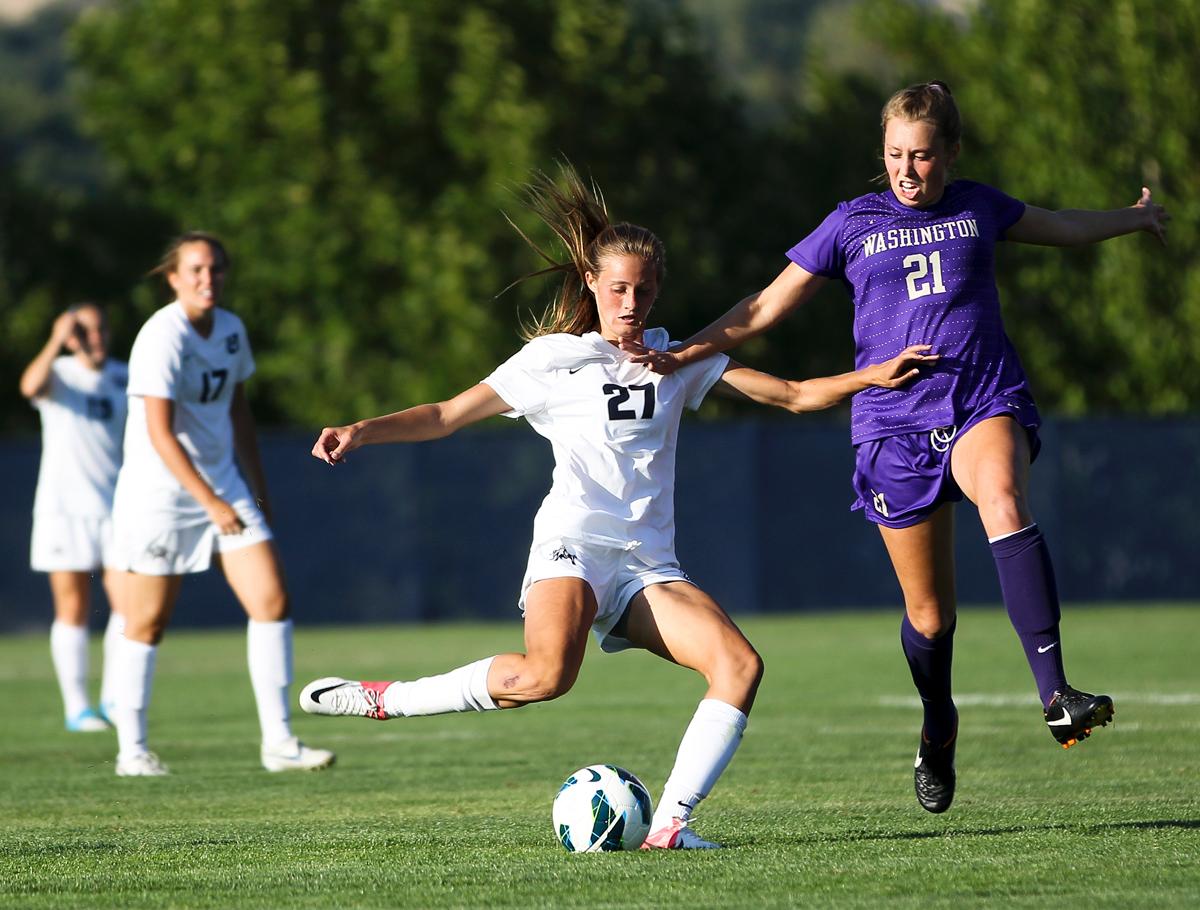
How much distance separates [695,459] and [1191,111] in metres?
10.1

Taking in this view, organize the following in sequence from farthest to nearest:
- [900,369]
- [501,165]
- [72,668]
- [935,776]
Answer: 1. [501,165]
2. [72,668]
3. [935,776]
4. [900,369]

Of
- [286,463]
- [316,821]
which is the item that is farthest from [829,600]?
[316,821]

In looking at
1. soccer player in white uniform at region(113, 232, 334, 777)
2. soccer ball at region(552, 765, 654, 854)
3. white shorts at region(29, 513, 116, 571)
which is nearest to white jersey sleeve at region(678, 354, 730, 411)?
soccer ball at region(552, 765, 654, 854)

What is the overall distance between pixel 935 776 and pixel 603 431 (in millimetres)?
1579

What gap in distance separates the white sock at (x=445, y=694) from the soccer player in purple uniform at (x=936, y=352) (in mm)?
1064

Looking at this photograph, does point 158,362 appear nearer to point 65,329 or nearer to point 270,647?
point 270,647

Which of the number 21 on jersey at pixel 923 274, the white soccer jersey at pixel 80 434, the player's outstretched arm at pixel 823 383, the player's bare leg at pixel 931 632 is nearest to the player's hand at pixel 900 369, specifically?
the player's outstretched arm at pixel 823 383

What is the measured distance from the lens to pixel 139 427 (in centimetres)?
838

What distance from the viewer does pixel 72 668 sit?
11.0 metres

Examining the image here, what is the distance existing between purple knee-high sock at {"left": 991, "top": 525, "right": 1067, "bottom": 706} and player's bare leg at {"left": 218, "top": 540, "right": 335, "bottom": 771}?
3543 millimetres

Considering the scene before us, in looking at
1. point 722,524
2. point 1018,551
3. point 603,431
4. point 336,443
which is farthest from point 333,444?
point 722,524

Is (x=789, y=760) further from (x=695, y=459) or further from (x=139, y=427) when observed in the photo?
(x=695, y=459)

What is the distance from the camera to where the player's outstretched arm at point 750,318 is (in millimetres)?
6012

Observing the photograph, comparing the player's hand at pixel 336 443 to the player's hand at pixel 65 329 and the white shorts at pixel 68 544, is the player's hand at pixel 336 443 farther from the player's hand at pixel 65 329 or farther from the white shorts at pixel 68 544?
the white shorts at pixel 68 544
